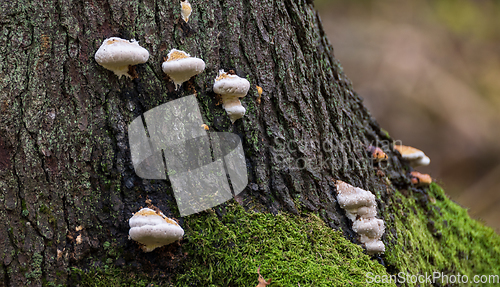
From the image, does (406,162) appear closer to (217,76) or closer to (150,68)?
(217,76)

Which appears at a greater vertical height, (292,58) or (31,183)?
(292,58)

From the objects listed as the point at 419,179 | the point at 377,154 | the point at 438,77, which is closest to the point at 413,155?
the point at 419,179

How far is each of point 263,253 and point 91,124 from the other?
46.8 inches

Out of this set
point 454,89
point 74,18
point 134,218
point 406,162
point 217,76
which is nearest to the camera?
point 134,218

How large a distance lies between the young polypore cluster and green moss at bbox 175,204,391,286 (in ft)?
0.64

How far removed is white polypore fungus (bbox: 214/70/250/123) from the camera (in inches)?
77.4

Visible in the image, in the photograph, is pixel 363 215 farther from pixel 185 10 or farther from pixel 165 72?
pixel 185 10

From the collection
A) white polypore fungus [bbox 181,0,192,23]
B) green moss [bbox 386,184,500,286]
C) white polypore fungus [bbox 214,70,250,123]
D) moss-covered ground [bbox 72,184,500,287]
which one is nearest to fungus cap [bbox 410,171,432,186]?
green moss [bbox 386,184,500,286]

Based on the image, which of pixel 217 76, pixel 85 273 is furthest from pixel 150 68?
pixel 85 273

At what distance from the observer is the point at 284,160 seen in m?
2.15

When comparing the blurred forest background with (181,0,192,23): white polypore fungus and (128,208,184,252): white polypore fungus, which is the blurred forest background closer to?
(181,0,192,23): white polypore fungus

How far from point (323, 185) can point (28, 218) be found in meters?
1.76

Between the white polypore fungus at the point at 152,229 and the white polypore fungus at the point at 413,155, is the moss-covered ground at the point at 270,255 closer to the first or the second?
the white polypore fungus at the point at 152,229

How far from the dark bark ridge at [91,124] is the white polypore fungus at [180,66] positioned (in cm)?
6
